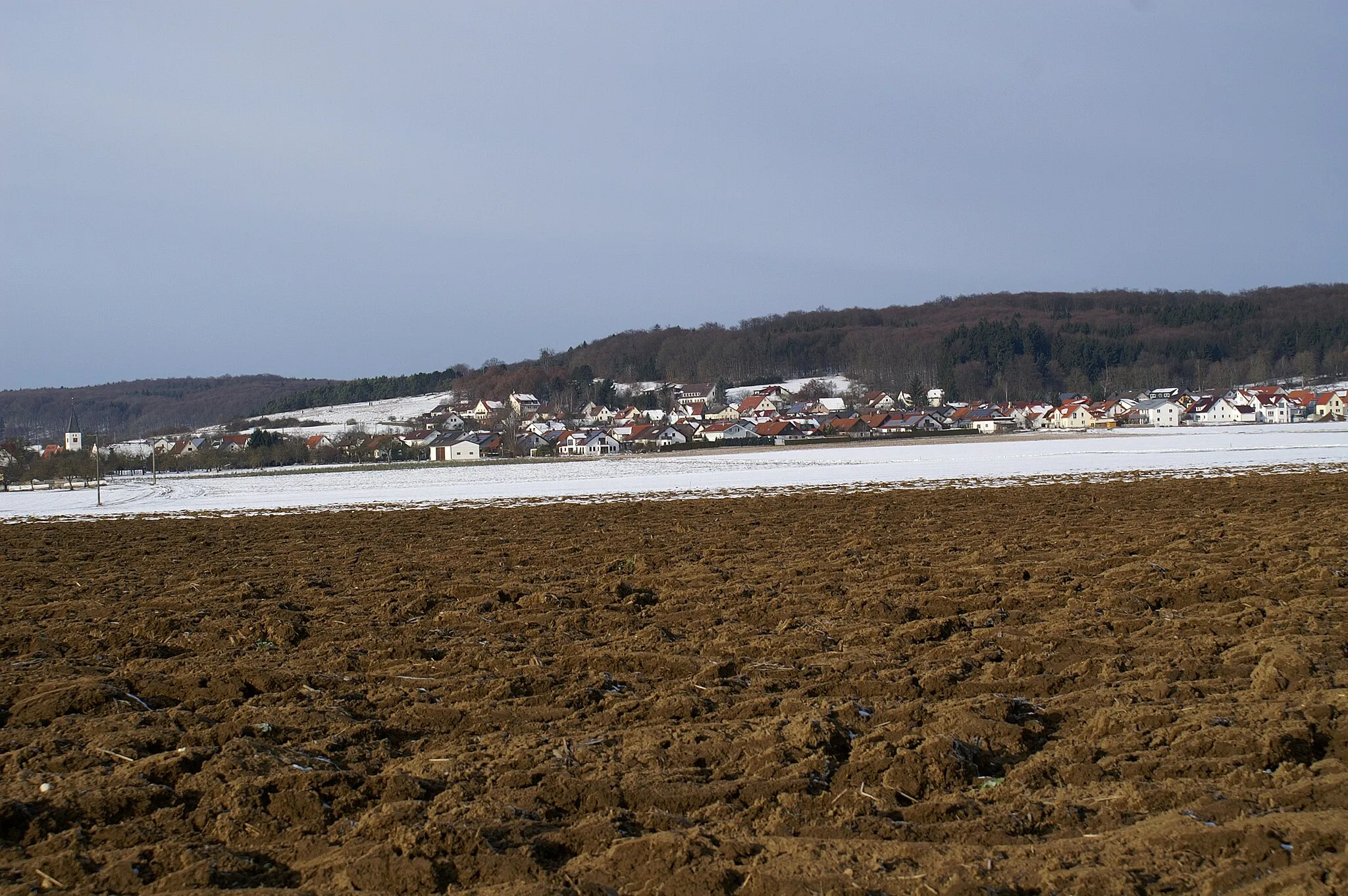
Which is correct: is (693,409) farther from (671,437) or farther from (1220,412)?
(1220,412)

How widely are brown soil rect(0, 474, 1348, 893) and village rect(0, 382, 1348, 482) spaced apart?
6461 centimetres

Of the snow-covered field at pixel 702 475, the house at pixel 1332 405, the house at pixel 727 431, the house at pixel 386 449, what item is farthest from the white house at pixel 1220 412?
the house at pixel 386 449

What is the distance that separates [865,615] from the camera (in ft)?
30.1

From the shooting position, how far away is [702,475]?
4278 centimetres

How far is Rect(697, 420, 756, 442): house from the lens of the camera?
110 metres

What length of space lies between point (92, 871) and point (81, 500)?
4114 cm

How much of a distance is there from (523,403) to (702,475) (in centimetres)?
12817

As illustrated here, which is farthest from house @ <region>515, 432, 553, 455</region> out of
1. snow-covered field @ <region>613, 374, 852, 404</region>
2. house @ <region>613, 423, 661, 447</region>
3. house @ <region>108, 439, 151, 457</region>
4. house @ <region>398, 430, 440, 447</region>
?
snow-covered field @ <region>613, 374, 852, 404</region>

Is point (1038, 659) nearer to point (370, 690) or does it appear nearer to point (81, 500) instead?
point (370, 690)

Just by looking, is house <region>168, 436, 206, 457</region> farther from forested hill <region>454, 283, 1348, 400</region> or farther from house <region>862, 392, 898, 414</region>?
house <region>862, 392, 898, 414</region>

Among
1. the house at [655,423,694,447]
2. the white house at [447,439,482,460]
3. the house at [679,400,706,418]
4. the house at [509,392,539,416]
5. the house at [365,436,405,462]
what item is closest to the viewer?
the house at [365,436,405,462]

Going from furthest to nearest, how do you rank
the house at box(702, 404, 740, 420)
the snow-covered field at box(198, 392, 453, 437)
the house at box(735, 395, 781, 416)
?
the house at box(702, 404, 740, 420), the snow-covered field at box(198, 392, 453, 437), the house at box(735, 395, 781, 416)

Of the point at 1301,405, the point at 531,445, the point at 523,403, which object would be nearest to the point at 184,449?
the point at 531,445

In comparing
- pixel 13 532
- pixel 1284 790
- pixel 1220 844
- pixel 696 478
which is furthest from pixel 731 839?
pixel 696 478
